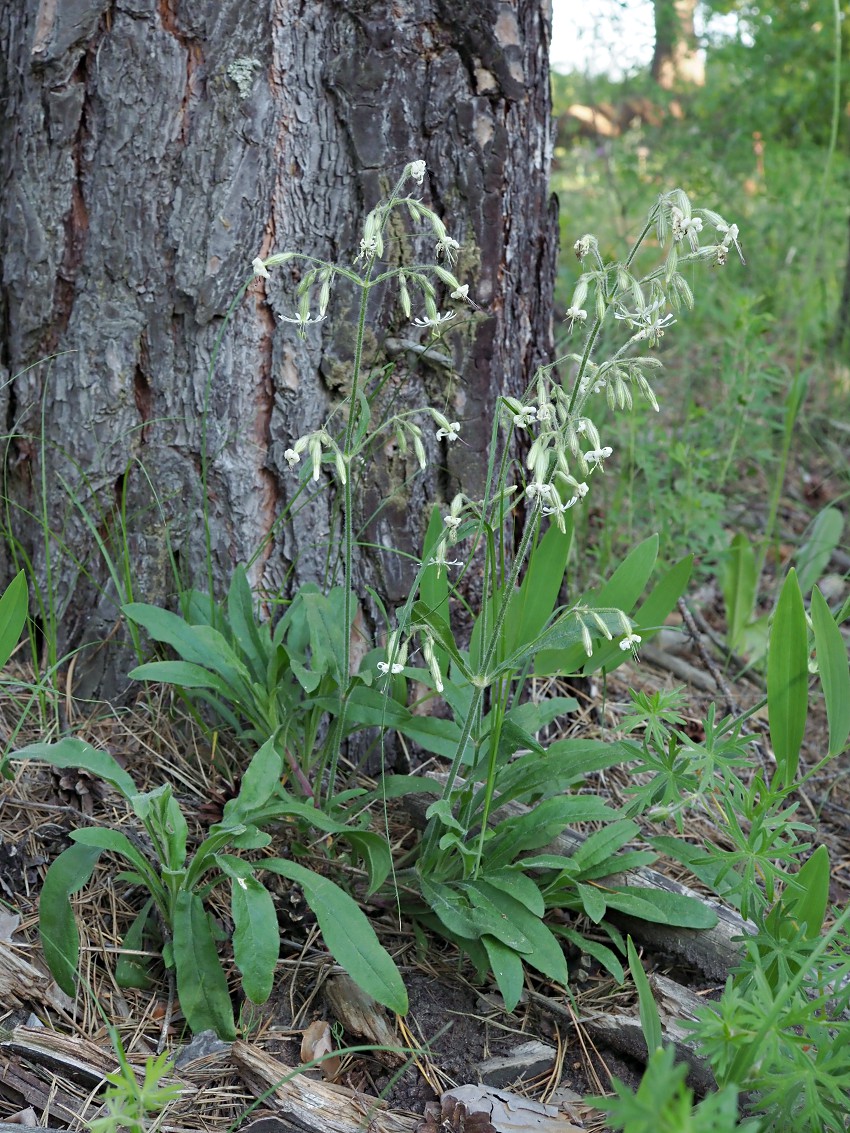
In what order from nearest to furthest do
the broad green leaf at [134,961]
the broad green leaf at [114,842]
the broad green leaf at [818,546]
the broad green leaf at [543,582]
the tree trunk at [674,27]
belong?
the broad green leaf at [114,842]
the broad green leaf at [134,961]
the broad green leaf at [543,582]
the broad green leaf at [818,546]
the tree trunk at [674,27]

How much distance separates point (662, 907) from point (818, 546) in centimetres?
160

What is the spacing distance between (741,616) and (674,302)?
5.76ft

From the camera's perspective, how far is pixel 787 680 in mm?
1909

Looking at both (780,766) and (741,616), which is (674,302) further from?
(741,616)

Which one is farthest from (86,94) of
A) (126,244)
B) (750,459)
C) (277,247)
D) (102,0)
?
(750,459)

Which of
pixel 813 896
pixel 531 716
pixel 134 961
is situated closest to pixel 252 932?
pixel 134 961

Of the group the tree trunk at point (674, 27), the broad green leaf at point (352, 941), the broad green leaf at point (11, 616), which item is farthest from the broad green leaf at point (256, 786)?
the tree trunk at point (674, 27)

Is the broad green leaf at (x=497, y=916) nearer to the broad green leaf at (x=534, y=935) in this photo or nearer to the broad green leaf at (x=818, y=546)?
the broad green leaf at (x=534, y=935)

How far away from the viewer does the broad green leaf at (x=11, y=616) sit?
2.00m

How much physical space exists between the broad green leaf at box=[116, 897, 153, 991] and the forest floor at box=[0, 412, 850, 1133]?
1.0 inches

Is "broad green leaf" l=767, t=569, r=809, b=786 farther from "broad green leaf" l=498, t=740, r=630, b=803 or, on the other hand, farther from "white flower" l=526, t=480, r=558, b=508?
"white flower" l=526, t=480, r=558, b=508

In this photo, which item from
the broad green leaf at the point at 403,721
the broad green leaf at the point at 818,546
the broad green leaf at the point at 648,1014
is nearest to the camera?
the broad green leaf at the point at 648,1014

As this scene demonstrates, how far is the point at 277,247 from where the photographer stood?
2.31 m

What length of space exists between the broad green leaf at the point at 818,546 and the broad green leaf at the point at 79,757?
2.19m
